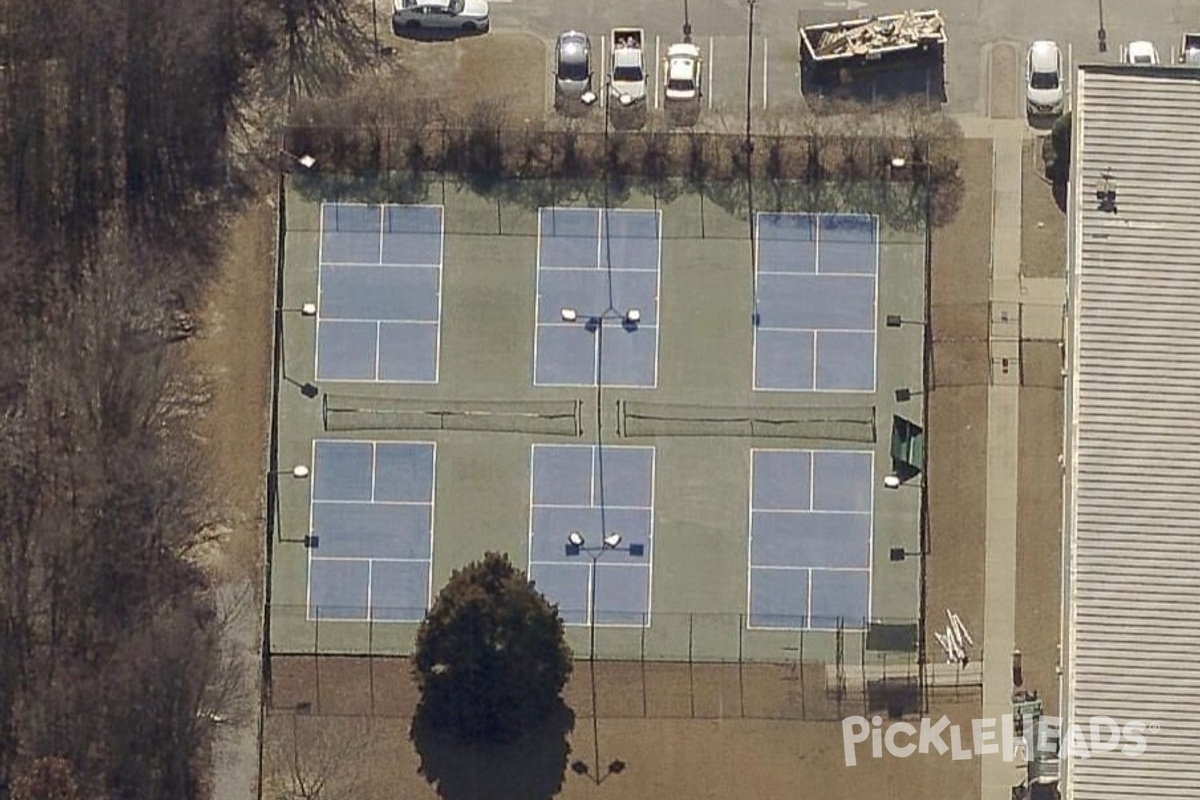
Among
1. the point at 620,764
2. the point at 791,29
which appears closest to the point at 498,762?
the point at 620,764

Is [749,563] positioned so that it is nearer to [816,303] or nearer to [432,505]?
[816,303]

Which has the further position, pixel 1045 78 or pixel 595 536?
pixel 1045 78

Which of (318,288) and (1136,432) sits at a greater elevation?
(318,288)

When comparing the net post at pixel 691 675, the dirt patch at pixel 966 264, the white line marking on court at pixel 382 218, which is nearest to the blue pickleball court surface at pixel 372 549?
the white line marking on court at pixel 382 218

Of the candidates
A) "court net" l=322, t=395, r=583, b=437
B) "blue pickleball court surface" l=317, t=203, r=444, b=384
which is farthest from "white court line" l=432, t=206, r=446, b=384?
"court net" l=322, t=395, r=583, b=437

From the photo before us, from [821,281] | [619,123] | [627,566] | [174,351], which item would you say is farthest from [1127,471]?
[174,351]
